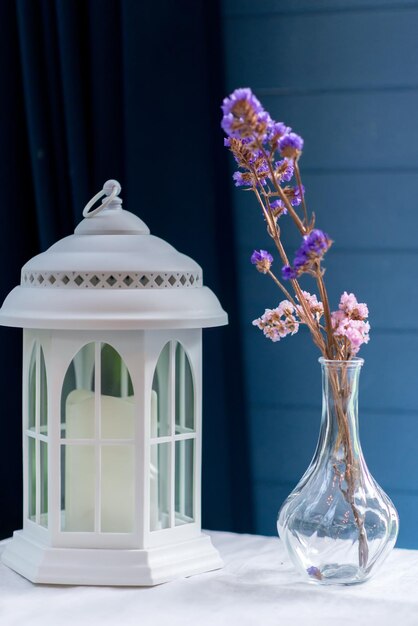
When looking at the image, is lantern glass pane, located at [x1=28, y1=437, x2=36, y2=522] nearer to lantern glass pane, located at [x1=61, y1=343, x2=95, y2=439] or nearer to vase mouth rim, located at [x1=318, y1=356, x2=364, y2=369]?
lantern glass pane, located at [x1=61, y1=343, x2=95, y2=439]

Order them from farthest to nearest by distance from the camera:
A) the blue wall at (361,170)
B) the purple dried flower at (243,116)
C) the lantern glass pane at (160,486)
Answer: the blue wall at (361,170) < the lantern glass pane at (160,486) < the purple dried flower at (243,116)

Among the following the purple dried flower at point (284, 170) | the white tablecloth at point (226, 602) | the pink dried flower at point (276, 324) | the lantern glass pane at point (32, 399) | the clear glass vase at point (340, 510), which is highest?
the purple dried flower at point (284, 170)

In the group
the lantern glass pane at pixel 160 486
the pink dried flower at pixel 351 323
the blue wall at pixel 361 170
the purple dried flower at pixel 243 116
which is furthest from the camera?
the blue wall at pixel 361 170

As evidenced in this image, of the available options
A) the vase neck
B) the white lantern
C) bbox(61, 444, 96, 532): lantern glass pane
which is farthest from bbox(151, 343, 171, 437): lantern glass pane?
the vase neck

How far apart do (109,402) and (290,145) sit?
39 centimetres

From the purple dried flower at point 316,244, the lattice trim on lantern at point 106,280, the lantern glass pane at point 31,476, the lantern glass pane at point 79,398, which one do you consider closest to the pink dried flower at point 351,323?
the purple dried flower at point 316,244

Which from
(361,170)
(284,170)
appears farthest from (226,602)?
(361,170)

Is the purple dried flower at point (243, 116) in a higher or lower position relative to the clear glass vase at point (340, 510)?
higher

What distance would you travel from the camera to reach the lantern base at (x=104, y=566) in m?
1.06

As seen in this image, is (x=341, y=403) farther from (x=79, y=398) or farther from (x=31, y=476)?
(x=31, y=476)

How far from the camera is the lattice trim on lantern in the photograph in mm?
1063

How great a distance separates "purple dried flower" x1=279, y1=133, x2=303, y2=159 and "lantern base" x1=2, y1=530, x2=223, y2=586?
19.7 inches

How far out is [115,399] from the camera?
111 cm

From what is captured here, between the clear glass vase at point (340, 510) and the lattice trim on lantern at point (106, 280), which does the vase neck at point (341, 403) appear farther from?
the lattice trim on lantern at point (106, 280)
